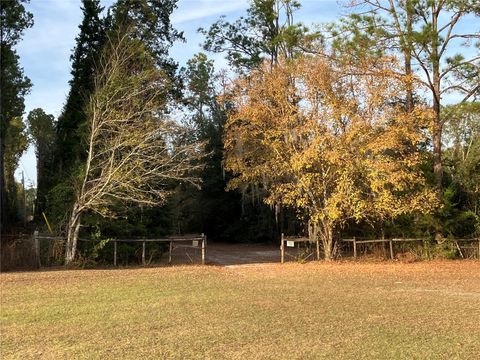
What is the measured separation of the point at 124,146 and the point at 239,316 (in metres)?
10.9

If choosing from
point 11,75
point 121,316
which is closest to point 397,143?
point 121,316

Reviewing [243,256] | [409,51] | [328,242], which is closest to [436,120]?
[409,51]

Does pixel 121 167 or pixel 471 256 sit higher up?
pixel 121 167

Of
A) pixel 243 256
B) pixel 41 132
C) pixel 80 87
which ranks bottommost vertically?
pixel 243 256

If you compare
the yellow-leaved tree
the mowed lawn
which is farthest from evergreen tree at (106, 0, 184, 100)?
the mowed lawn

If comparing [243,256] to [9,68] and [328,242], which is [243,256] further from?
[9,68]

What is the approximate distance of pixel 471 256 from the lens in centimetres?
2041

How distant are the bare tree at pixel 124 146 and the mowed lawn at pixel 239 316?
135 inches

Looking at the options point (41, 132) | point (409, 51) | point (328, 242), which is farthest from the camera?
point (41, 132)

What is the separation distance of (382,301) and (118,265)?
11.5 metres

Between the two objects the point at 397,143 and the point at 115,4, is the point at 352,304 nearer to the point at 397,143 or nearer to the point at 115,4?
the point at 397,143

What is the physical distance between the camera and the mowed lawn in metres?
6.39

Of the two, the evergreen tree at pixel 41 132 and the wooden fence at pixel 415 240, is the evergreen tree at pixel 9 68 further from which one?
the wooden fence at pixel 415 240

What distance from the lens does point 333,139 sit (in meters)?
18.7
